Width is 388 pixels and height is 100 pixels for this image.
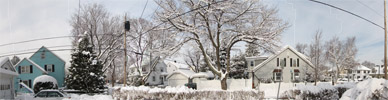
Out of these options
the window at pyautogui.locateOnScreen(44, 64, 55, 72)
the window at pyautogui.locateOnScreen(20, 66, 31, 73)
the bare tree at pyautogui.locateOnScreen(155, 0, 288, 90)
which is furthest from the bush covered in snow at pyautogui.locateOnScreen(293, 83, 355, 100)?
the window at pyautogui.locateOnScreen(44, 64, 55, 72)

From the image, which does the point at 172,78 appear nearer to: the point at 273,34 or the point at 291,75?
the point at 291,75

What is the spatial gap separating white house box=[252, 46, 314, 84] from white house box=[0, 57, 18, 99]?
1713cm

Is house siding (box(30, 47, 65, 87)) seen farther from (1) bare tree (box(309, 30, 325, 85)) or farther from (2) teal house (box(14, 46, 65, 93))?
(1) bare tree (box(309, 30, 325, 85))

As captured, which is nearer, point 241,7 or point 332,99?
point 332,99

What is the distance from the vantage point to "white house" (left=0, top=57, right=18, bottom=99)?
12.0 metres

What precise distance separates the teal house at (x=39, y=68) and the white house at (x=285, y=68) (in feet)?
59.3

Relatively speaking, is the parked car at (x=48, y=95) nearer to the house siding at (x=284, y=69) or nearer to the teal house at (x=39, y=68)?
the teal house at (x=39, y=68)

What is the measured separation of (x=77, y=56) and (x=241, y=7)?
1627 cm

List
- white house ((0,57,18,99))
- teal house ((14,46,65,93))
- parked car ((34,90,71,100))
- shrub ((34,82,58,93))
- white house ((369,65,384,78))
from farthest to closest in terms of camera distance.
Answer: shrub ((34,82,58,93)), teal house ((14,46,65,93)), parked car ((34,90,71,100)), white house ((0,57,18,99)), white house ((369,65,384,78))

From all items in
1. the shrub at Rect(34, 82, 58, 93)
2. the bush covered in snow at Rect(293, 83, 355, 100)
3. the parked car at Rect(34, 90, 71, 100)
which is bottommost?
the shrub at Rect(34, 82, 58, 93)

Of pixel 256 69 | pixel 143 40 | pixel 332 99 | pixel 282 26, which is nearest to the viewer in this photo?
pixel 332 99

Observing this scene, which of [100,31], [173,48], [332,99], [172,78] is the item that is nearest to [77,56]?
[100,31]

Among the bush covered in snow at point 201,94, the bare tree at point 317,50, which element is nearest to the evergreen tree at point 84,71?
the bush covered in snow at point 201,94

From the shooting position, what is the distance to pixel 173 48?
18.2m
